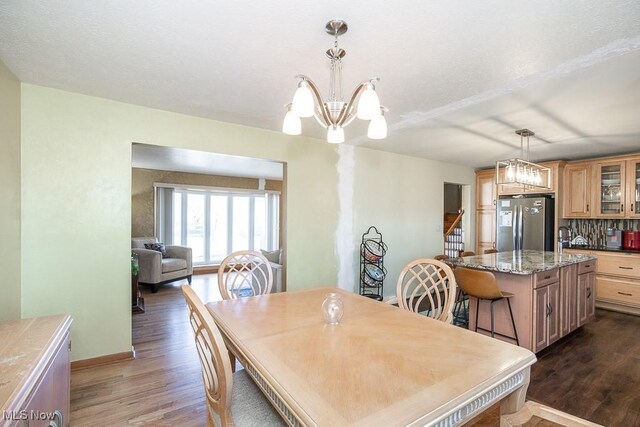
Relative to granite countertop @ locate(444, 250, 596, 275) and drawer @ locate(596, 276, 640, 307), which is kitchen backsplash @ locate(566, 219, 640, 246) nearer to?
drawer @ locate(596, 276, 640, 307)

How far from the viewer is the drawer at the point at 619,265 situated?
156 inches

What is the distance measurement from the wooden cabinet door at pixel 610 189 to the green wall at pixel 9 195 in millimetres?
6556

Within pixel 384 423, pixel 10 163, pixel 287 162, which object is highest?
pixel 287 162

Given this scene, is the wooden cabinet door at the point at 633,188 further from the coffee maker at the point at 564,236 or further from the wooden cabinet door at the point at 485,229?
the wooden cabinet door at the point at 485,229

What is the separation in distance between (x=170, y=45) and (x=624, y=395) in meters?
3.80

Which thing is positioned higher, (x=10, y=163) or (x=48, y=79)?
(x=48, y=79)

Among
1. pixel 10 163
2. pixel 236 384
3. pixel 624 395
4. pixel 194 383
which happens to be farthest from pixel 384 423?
pixel 10 163

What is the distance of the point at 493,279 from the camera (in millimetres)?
2516

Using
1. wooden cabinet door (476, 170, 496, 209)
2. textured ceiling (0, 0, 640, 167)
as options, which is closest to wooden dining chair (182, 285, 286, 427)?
textured ceiling (0, 0, 640, 167)

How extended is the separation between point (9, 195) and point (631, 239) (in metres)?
6.83

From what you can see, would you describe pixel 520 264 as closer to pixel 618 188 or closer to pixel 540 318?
pixel 540 318

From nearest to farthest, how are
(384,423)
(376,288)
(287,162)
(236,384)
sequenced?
(384,423)
(236,384)
(287,162)
(376,288)

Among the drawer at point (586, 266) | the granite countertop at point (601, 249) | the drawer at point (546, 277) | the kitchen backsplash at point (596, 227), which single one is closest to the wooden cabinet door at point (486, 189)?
the kitchen backsplash at point (596, 227)

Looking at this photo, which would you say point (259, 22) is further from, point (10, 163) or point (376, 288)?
point (376, 288)
